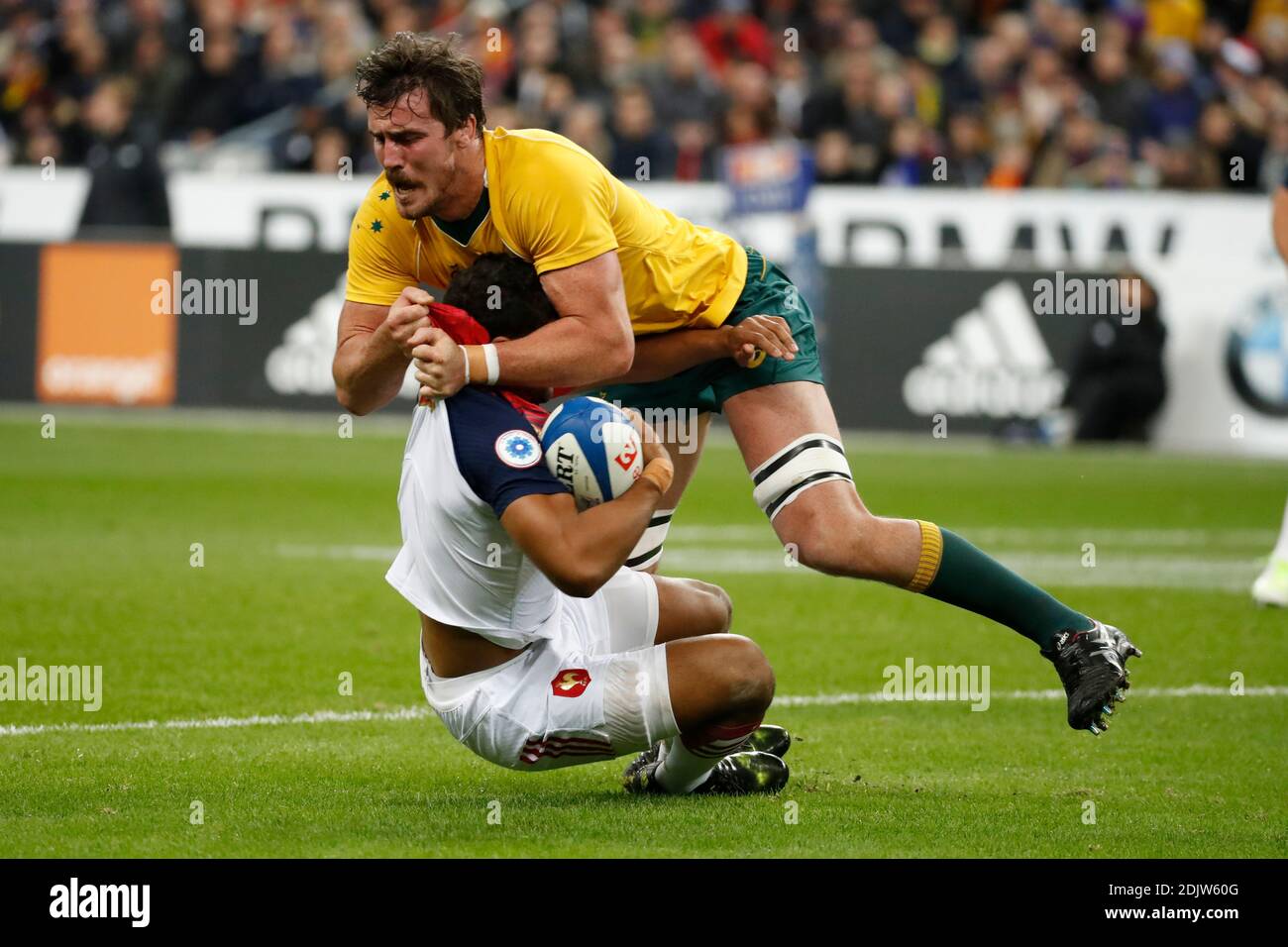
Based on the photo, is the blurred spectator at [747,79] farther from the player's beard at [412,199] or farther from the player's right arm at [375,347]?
the player's beard at [412,199]

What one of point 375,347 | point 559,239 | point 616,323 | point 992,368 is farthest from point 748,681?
point 992,368

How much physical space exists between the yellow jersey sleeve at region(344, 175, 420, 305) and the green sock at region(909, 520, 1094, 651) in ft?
6.04

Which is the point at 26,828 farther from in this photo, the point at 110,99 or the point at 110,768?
the point at 110,99

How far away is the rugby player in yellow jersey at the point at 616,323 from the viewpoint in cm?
570

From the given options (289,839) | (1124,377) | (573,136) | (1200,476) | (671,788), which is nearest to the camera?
(289,839)

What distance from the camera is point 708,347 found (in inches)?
251

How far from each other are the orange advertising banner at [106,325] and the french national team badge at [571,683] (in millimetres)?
13898

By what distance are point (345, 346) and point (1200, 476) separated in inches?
461

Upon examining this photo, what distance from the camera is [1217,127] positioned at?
2056 centimetres

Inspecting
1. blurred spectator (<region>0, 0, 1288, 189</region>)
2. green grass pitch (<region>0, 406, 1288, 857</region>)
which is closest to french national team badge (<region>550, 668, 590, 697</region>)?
green grass pitch (<region>0, 406, 1288, 857</region>)

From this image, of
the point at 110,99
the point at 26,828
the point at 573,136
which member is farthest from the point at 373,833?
the point at 110,99

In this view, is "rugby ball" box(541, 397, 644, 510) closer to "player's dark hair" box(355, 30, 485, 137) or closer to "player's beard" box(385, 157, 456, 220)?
"player's beard" box(385, 157, 456, 220)

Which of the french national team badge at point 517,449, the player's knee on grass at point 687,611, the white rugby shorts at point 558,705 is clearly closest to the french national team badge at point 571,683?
the white rugby shorts at point 558,705

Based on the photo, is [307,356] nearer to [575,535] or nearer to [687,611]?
[687,611]
